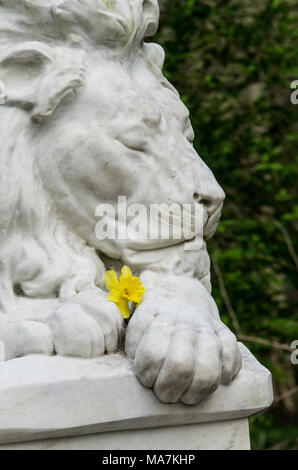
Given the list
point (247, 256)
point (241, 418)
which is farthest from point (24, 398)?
point (247, 256)

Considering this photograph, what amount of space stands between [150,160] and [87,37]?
397mm

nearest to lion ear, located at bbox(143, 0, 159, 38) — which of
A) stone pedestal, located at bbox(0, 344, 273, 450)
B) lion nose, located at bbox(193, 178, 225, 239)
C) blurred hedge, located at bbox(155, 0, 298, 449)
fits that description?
lion nose, located at bbox(193, 178, 225, 239)

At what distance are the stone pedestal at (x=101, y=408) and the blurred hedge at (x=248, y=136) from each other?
2.30m

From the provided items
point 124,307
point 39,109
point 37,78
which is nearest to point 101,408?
point 124,307

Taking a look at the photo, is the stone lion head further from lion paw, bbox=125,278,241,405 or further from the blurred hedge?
the blurred hedge

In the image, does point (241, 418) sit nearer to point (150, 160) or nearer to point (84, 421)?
point (84, 421)

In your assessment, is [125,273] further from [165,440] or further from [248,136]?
[248,136]

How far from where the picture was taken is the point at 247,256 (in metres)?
4.29

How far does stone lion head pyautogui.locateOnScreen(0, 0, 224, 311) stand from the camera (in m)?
2.04

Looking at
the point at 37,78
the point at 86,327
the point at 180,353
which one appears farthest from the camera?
the point at 37,78

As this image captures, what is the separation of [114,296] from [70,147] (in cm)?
42

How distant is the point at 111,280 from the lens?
200 cm

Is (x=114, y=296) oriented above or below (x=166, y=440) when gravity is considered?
above

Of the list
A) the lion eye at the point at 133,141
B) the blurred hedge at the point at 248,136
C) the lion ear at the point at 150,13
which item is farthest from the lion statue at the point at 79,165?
the blurred hedge at the point at 248,136
